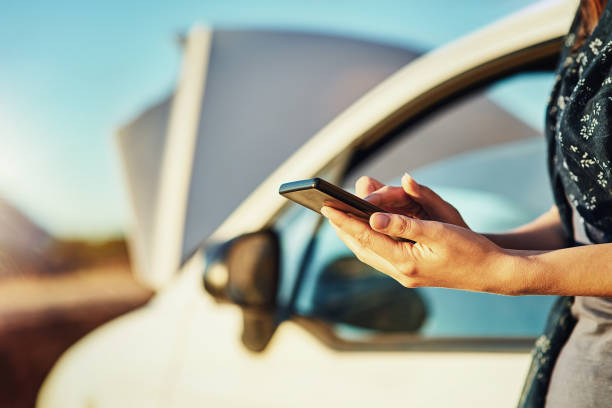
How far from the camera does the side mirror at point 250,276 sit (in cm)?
129

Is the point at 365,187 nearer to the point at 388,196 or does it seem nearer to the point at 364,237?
the point at 388,196

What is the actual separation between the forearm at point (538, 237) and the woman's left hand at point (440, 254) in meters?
0.23

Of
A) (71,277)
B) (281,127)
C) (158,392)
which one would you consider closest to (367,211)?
(158,392)

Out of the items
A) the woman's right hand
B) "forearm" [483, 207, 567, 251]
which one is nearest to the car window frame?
"forearm" [483, 207, 567, 251]

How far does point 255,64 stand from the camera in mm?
10734

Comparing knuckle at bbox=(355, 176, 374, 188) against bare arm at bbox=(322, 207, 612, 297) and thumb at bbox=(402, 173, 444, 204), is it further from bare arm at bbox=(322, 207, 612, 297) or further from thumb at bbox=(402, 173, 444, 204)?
bare arm at bbox=(322, 207, 612, 297)

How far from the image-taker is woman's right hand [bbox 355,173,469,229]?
33.7 inches

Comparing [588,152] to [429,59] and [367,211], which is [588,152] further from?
[429,59]

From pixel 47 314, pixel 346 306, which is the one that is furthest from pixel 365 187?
pixel 47 314

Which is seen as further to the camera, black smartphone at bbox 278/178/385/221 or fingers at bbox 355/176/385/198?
fingers at bbox 355/176/385/198

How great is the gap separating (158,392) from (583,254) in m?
1.27

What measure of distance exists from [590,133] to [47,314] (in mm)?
12689

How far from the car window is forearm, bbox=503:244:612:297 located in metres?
0.56

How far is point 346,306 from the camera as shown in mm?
1535
